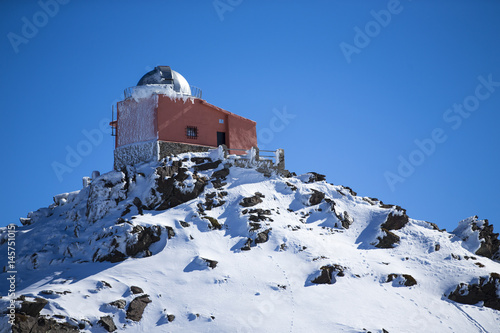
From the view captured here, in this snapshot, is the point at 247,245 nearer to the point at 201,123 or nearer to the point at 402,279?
the point at 402,279

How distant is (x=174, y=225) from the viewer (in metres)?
35.8

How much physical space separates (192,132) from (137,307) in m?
20.2

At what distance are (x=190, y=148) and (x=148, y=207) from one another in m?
8.38

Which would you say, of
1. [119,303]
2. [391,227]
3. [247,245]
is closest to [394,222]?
[391,227]

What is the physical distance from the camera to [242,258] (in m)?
33.7

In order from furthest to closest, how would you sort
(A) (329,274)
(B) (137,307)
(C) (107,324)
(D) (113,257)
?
(D) (113,257) < (A) (329,274) < (B) (137,307) < (C) (107,324)

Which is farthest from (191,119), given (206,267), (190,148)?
(206,267)

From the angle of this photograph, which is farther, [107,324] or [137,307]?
[137,307]

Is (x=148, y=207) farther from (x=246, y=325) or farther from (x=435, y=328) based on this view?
(x=435, y=328)

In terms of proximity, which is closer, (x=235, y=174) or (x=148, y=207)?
(x=148, y=207)

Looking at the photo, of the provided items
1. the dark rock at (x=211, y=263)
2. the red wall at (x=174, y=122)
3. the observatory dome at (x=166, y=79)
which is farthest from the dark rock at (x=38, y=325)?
the observatory dome at (x=166, y=79)

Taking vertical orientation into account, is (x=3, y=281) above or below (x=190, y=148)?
below

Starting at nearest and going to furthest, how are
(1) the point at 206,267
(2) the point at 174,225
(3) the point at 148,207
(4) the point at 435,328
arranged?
(4) the point at 435,328 → (1) the point at 206,267 → (2) the point at 174,225 → (3) the point at 148,207

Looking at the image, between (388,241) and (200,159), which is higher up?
(200,159)
